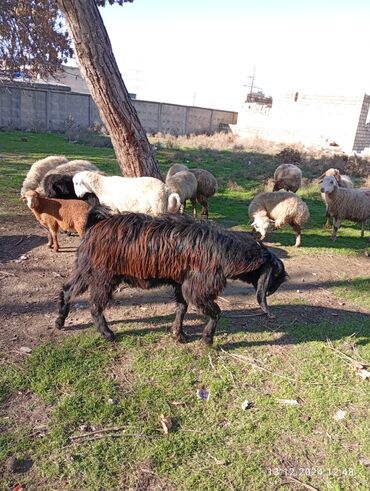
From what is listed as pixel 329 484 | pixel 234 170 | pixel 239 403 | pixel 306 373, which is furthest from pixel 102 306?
pixel 234 170

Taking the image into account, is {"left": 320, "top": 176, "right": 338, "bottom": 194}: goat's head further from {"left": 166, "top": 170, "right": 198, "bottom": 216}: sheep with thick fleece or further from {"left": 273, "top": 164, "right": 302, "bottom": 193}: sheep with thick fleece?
{"left": 273, "top": 164, "right": 302, "bottom": 193}: sheep with thick fleece

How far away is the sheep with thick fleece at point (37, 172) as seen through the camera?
346 inches

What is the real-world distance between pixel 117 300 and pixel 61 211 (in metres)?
2.03

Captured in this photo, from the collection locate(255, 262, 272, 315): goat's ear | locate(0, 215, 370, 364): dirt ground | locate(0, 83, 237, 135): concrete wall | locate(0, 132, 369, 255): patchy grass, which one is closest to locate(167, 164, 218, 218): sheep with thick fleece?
locate(0, 132, 369, 255): patchy grass

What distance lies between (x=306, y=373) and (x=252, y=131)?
32.1 meters

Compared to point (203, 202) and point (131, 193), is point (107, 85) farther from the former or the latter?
point (203, 202)

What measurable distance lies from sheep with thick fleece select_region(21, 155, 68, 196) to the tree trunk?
2.12 meters

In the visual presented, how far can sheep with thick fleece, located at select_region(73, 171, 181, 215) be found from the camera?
6.78m

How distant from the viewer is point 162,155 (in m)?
20.6

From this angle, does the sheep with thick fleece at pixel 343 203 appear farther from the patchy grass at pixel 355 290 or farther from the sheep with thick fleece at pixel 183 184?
the sheep with thick fleece at pixel 183 184

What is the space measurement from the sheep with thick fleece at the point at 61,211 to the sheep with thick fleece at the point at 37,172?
2.36m

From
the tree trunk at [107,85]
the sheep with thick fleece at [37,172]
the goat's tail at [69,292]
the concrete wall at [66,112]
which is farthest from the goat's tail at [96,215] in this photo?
the concrete wall at [66,112]

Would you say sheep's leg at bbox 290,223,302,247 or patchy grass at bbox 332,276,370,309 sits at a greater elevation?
Answer: sheep's leg at bbox 290,223,302,247

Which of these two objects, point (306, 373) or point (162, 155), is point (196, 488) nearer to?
point (306, 373)
